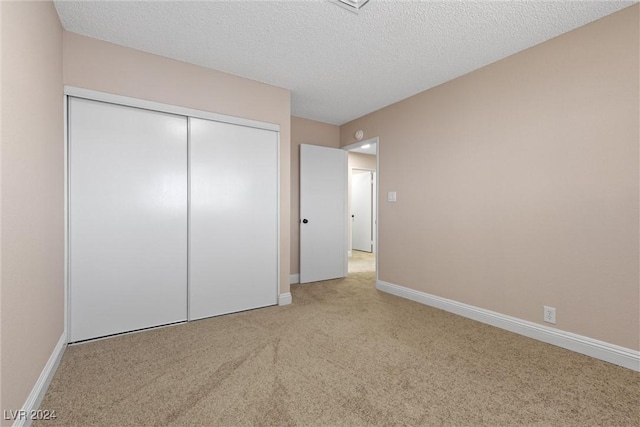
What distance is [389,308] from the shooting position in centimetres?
332

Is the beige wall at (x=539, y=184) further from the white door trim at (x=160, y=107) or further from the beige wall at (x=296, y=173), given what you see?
the white door trim at (x=160, y=107)

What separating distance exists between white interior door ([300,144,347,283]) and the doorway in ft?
6.30

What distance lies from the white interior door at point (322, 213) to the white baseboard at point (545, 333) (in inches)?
60.5

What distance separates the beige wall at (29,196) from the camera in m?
1.28

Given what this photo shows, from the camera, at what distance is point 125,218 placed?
8.43ft

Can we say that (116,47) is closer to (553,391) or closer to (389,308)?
(389,308)

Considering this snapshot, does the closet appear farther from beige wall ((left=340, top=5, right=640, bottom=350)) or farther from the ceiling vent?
beige wall ((left=340, top=5, right=640, bottom=350))

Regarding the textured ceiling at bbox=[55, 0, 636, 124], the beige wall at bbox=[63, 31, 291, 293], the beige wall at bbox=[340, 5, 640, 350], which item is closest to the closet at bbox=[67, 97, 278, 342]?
the beige wall at bbox=[63, 31, 291, 293]

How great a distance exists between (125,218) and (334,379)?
2.17 meters

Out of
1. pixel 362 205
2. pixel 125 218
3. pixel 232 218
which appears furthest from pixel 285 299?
pixel 362 205

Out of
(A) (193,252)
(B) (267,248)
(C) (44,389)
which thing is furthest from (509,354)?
(C) (44,389)

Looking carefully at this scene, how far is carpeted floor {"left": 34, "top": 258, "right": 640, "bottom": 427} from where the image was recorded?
156cm

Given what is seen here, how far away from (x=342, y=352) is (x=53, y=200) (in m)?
2.33

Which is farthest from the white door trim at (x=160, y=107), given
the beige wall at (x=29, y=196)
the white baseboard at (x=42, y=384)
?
the white baseboard at (x=42, y=384)
